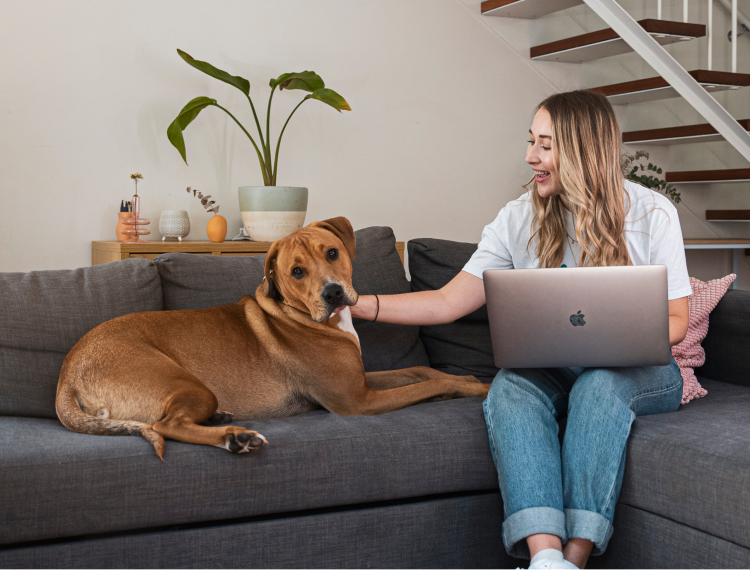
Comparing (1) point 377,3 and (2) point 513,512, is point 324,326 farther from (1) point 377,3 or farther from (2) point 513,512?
(1) point 377,3

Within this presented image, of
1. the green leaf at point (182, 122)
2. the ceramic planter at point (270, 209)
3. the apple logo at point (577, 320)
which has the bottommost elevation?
the apple logo at point (577, 320)

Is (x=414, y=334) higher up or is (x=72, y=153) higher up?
(x=72, y=153)

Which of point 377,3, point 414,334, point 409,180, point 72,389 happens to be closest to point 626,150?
point 409,180

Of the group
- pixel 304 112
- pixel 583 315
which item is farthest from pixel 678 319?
pixel 304 112

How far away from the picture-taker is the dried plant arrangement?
3.72m

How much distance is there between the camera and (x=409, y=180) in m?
4.46

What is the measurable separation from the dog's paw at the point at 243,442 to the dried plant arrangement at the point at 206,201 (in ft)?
7.66

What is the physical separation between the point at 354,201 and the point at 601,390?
285cm

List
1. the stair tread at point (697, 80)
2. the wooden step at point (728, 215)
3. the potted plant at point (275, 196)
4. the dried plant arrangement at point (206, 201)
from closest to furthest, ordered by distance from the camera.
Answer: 1. the potted plant at point (275, 196)
2. the dried plant arrangement at point (206, 201)
3. the stair tread at point (697, 80)
4. the wooden step at point (728, 215)

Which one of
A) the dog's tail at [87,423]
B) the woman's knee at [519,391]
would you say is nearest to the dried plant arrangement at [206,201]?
the dog's tail at [87,423]

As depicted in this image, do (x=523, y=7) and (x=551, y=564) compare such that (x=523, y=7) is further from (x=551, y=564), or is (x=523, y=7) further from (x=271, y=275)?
(x=551, y=564)

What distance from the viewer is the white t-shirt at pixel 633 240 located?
1.88m

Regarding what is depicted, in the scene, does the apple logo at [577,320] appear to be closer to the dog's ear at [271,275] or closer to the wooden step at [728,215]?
the dog's ear at [271,275]

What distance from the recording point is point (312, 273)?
194 cm
